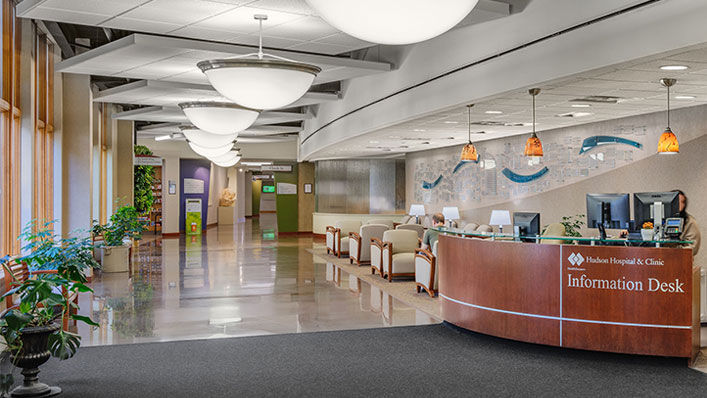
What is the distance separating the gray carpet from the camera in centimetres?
543

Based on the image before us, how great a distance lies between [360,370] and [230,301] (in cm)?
440

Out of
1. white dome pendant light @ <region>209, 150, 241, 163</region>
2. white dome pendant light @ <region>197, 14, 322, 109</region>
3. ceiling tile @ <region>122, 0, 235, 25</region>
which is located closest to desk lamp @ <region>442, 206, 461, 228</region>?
white dome pendant light @ <region>209, 150, 241, 163</region>

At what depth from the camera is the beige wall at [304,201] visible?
89.1ft

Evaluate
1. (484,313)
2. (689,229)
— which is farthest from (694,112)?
(484,313)

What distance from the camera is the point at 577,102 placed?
9023 millimetres

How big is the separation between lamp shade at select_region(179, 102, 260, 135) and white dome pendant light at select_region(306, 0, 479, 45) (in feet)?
17.5

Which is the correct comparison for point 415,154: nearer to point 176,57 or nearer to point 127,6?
point 176,57

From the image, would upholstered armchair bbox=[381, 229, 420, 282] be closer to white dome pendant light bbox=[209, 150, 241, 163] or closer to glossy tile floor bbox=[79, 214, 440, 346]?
glossy tile floor bbox=[79, 214, 440, 346]

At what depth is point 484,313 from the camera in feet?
24.3

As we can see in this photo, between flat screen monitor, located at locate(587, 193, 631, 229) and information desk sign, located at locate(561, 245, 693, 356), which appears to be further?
flat screen monitor, located at locate(587, 193, 631, 229)

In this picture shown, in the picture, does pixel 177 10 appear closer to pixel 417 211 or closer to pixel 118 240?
pixel 118 240

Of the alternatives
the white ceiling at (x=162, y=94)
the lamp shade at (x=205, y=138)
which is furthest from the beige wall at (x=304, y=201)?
the lamp shade at (x=205, y=138)

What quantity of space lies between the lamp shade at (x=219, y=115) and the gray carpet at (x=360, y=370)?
2923 millimetres

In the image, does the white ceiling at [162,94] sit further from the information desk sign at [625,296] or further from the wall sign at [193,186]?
the wall sign at [193,186]
